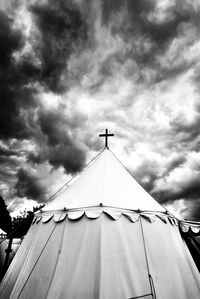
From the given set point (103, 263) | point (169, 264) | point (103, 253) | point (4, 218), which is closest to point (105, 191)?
point (103, 253)

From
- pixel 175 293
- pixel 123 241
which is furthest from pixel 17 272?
pixel 175 293

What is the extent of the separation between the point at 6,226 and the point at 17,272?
8533mm

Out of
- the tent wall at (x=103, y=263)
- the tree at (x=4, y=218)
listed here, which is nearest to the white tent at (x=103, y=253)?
the tent wall at (x=103, y=263)

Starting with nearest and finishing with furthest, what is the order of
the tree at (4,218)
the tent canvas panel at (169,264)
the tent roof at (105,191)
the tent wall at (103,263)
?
the tent wall at (103,263) < the tent canvas panel at (169,264) < the tent roof at (105,191) < the tree at (4,218)

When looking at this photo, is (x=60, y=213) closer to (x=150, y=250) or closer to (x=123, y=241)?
(x=123, y=241)

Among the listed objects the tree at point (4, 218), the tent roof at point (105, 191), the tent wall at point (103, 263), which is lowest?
the tent wall at point (103, 263)

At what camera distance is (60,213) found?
4574 millimetres

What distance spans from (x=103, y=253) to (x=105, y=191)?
1550 millimetres

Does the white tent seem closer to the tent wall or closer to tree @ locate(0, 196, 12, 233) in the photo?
the tent wall

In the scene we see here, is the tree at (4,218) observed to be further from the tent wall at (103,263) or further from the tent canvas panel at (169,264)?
the tent canvas panel at (169,264)

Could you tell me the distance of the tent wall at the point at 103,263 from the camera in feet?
11.4

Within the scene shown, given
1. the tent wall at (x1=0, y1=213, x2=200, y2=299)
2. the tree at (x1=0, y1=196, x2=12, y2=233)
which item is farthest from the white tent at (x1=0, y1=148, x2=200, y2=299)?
the tree at (x1=0, y1=196, x2=12, y2=233)

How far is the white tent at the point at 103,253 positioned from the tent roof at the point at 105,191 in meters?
0.03

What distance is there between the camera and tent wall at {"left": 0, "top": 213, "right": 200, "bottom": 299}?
3473 millimetres
